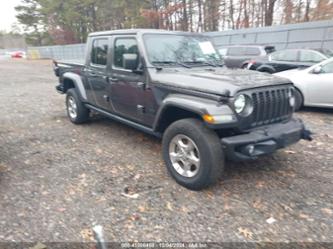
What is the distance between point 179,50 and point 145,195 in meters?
2.17

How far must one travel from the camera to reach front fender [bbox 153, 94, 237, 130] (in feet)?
9.81

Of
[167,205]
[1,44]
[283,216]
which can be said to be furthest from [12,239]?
[1,44]

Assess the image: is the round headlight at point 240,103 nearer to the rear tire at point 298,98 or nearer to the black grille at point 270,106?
the black grille at point 270,106

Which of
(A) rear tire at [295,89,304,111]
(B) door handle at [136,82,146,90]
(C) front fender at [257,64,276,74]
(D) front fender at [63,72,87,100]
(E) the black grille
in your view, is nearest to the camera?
(E) the black grille

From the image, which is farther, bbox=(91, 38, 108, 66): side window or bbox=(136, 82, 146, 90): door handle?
bbox=(91, 38, 108, 66): side window

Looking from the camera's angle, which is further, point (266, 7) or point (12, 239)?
point (266, 7)

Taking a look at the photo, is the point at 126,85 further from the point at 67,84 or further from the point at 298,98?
the point at 298,98

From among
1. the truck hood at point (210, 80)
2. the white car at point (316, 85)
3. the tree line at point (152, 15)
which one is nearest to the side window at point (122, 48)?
the truck hood at point (210, 80)

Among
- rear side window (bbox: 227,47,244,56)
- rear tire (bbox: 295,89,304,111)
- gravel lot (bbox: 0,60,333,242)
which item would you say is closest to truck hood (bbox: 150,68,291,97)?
gravel lot (bbox: 0,60,333,242)

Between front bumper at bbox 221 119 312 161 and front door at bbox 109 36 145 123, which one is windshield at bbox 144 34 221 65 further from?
front bumper at bbox 221 119 312 161

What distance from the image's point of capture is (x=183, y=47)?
4.31 meters

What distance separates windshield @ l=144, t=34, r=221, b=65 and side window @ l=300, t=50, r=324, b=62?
6272 mm

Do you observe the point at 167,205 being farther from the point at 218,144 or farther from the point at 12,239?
the point at 12,239

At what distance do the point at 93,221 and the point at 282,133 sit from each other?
2241 millimetres
